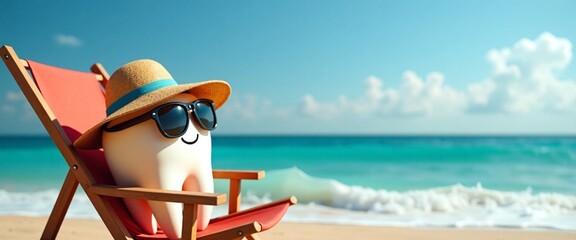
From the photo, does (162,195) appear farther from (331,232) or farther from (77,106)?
(331,232)

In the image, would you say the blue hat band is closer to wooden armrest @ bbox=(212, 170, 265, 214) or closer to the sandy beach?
wooden armrest @ bbox=(212, 170, 265, 214)

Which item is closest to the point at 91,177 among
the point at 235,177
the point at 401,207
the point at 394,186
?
the point at 235,177

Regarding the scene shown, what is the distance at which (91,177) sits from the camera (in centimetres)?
256

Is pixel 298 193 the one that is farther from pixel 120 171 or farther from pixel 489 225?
pixel 120 171

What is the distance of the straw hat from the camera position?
2.56 m

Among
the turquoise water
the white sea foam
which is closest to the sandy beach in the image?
the white sea foam

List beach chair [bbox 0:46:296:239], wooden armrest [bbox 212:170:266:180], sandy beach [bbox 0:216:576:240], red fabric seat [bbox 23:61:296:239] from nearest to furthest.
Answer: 1. beach chair [bbox 0:46:296:239]
2. red fabric seat [bbox 23:61:296:239]
3. wooden armrest [bbox 212:170:266:180]
4. sandy beach [bbox 0:216:576:240]

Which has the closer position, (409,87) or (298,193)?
(298,193)

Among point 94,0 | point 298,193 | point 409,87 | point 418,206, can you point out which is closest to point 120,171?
point 418,206

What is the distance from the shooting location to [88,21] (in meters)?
22.5

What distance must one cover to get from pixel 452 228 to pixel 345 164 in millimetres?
13253

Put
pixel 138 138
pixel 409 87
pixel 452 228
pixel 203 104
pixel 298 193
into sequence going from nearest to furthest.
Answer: pixel 138 138 < pixel 203 104 < pixel 452 228 < pixel 298 193 < pixel 409 87

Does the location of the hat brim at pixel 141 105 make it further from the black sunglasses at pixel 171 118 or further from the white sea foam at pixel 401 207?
the white sea foam at pixel 401 207

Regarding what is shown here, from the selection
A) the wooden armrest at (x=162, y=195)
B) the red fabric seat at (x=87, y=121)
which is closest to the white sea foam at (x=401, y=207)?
the red fabric seat at (x=87, y=121)
